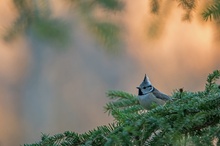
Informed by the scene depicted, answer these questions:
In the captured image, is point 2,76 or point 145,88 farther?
point 2,76

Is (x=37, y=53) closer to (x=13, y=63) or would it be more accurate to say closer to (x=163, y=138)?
(x=13, y=63)

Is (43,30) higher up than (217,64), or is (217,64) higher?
(217,64)

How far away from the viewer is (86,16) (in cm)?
89

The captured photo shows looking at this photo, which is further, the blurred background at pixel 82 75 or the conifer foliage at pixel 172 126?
the blurred background at pixel 82 75

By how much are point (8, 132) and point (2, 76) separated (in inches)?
19.0

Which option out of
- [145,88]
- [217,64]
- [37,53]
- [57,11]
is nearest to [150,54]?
[217,64]

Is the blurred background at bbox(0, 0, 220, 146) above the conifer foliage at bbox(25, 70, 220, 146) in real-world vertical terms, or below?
above

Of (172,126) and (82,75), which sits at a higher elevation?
(82,75)

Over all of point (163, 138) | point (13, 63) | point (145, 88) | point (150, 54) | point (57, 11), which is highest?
point (13, 63)

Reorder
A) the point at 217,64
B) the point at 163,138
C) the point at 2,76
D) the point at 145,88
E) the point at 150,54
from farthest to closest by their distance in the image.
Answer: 1. the point at 2,76
2. the point at 150,54
3. the point at 217,64
4. the point at 145,88
5. the point at 163,138

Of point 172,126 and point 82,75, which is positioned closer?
point 172,126

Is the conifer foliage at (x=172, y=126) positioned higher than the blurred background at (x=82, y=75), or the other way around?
the blurred background at (x=82, y=75)

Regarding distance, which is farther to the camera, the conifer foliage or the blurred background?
the blurred background

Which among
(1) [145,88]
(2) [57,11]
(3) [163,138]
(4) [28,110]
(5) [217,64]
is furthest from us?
(4) [28,110]
